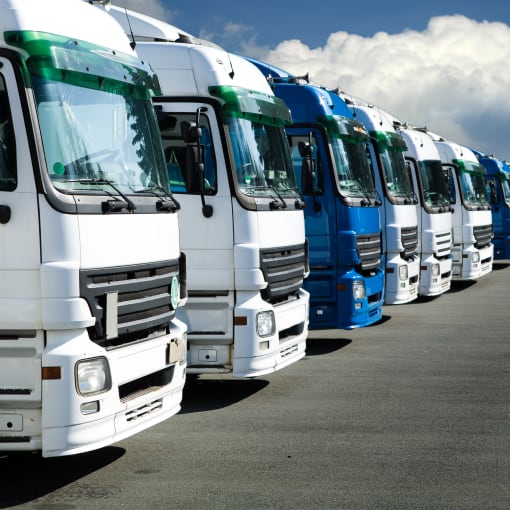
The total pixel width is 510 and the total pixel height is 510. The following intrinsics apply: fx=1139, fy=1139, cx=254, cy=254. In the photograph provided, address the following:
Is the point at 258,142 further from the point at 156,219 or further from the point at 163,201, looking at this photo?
the point at 156,219

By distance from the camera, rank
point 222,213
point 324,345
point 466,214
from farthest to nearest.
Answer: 1. point 466,214
2. point 324,345
3. point 222,213

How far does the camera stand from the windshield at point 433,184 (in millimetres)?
19938

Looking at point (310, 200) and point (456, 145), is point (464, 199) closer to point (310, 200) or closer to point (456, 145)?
point (456, 145)

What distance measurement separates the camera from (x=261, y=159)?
1053cm

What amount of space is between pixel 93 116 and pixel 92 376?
1648mm

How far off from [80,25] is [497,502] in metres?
3.92

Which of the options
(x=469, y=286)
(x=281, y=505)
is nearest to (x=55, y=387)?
(x=281, y=505)

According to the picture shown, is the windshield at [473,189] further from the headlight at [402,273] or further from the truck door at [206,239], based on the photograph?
the truck door at [206,239]

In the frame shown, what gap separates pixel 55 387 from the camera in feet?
21.4

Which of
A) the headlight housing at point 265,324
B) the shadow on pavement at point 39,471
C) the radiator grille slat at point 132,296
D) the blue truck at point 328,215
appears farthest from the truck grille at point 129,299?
the blue truck at point 328,215

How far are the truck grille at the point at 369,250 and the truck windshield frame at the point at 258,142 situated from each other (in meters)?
2.83

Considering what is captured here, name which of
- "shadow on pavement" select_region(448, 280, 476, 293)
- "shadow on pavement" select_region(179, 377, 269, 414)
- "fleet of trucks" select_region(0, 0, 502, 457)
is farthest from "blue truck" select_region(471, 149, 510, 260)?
"shadow on pavement" select_region(179, 377, 269, 414)

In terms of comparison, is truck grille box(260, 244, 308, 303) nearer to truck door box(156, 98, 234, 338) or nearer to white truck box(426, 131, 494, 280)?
truck door box(156, 98, 234, 338)

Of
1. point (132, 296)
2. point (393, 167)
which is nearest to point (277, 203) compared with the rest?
point (132, 296)
